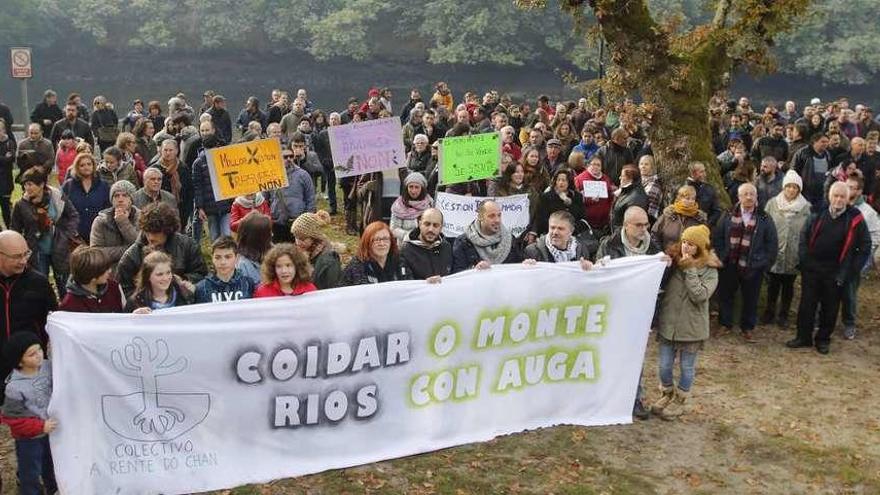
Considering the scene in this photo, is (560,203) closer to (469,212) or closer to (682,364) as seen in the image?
(469,212)

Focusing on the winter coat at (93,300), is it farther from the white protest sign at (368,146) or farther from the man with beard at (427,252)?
the white protest sign at (368,146)

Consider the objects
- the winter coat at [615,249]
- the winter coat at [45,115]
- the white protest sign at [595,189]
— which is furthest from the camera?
the winter coat at [45,115]

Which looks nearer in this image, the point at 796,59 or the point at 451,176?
the point at 451,176

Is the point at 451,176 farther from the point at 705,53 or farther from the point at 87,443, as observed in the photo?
the point at 87,443

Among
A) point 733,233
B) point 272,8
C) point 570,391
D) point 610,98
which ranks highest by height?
point 272,8

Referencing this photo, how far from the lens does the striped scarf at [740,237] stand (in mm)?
9852

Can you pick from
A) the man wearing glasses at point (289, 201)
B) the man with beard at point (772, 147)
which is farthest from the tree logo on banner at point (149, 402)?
the man with beard at point (772, 147)

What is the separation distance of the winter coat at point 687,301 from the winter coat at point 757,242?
271 centimetres

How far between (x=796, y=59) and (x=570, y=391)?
140 ft

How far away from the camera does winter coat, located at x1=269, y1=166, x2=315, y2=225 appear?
33.8ft

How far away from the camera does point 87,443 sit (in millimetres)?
5520

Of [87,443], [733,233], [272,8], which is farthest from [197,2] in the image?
[87,443]

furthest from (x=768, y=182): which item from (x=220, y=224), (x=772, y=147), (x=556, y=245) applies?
(x=220, y=224)

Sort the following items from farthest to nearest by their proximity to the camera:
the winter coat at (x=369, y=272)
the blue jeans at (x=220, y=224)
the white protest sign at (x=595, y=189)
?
the blue jeans at (x=220, y=224) < the white protest sign at (x=595, y=189) < the winter coat at (x=369, y=272)
